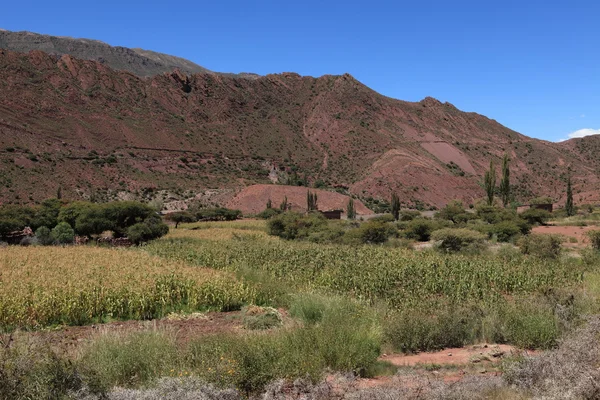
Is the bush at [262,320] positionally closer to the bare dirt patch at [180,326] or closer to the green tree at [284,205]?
the bare dirt patch at [180,326]

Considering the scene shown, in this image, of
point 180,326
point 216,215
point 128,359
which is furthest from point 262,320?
point 216,215

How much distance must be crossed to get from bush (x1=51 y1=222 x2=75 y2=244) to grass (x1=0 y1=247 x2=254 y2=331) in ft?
54.3

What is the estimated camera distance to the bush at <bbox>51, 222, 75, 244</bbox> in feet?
122

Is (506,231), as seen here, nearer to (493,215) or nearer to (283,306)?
A: (493,215)

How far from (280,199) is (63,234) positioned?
39644mm

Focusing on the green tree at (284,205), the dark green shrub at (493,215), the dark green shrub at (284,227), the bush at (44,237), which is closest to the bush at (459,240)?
the dark green shrub at (284,227)

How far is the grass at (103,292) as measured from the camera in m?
13.6

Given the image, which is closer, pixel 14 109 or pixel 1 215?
pixel 1 215

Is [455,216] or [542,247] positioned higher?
[455,216]

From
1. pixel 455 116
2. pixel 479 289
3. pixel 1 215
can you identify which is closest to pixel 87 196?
pixel 1 215

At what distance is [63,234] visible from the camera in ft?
124

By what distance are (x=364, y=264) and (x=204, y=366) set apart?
15.8 m

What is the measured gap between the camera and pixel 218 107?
378ft

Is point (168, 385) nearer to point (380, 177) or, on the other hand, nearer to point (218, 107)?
point (380, 177)
